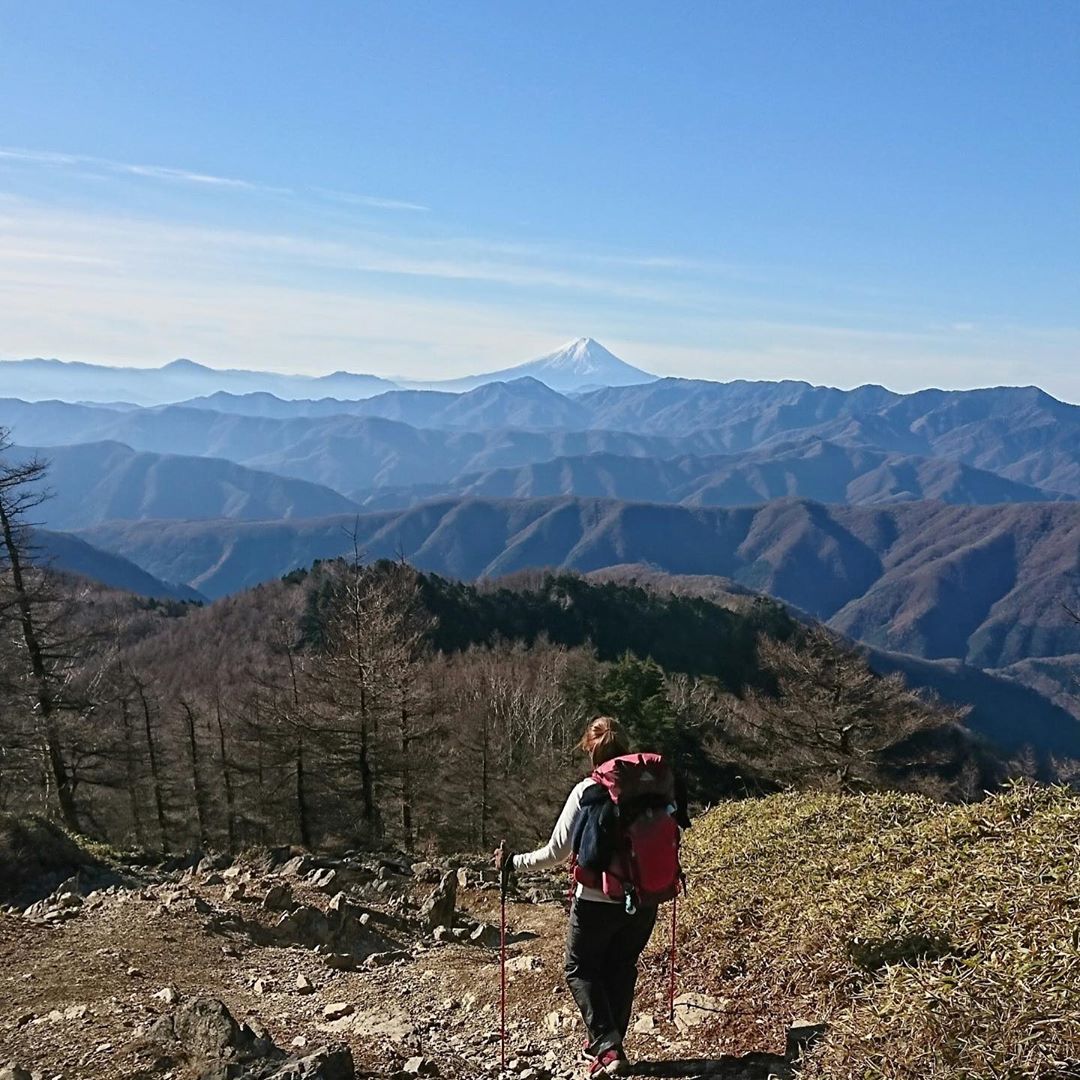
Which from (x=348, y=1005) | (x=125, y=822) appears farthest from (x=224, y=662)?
(x=348, y=1005)

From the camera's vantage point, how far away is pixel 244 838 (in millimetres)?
25969

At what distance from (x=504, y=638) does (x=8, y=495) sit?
59.5m

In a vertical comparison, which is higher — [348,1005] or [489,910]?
[348,1005]

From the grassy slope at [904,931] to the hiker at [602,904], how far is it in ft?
2.80

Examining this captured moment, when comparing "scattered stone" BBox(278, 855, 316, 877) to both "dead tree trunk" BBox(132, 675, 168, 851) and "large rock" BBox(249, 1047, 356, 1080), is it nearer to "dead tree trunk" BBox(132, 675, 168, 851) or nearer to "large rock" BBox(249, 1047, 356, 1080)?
"large rock" BBox(249, 1047, 356, 1080)

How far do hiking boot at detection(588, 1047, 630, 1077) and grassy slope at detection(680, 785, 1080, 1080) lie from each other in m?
0.80

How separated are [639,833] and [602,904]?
0.58m

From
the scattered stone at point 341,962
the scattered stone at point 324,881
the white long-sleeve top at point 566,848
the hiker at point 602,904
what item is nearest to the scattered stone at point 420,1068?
the hiker at point 602,904

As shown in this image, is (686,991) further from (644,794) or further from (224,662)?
(224,662)

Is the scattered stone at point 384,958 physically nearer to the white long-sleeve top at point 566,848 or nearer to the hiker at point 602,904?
the hiker at point 602,904

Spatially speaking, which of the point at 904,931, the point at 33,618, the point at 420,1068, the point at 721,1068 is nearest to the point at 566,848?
the point at 721,1068

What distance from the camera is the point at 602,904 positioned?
5.23 metres

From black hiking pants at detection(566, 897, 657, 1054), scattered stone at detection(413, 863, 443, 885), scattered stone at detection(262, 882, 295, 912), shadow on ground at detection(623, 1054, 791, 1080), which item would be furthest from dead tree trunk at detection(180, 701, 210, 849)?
shadow on ground at detection(623, 1054, 791, 1080)

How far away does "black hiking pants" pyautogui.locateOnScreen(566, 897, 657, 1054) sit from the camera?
5258 millimetres
